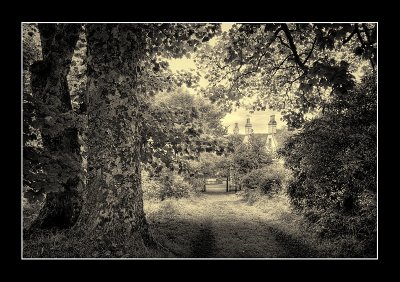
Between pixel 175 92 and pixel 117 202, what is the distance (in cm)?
369

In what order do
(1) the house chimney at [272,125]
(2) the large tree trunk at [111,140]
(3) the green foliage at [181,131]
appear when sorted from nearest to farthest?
(2) the large tree trunk at [111,140]
(1) the house chimney at [272,125]
(3) the green foliage at [181,131]

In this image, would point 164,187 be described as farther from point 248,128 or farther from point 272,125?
point 272,125

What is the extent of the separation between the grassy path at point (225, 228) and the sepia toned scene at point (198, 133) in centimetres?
4

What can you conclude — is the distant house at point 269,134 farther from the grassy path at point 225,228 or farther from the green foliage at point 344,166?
the grassy path at point 225,228

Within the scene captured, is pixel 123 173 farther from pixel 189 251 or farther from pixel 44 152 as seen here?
pixel 189 251

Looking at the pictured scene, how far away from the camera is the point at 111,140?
14.2 ft

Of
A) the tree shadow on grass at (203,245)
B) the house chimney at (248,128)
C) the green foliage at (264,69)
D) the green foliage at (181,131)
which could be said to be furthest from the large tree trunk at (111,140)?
the house chimney at (248,128)

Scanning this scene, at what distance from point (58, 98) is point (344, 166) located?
6.22m

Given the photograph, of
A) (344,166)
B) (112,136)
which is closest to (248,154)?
(344,166)

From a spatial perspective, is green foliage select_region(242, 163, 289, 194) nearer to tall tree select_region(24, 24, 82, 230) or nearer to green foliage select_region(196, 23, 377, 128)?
green foliage select_region(196, 23, 377, 128)

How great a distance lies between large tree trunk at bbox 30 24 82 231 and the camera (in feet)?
18.1

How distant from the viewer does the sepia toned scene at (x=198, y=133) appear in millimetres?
4312

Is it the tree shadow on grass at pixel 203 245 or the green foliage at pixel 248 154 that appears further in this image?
the green foliage at pixel 248 154
